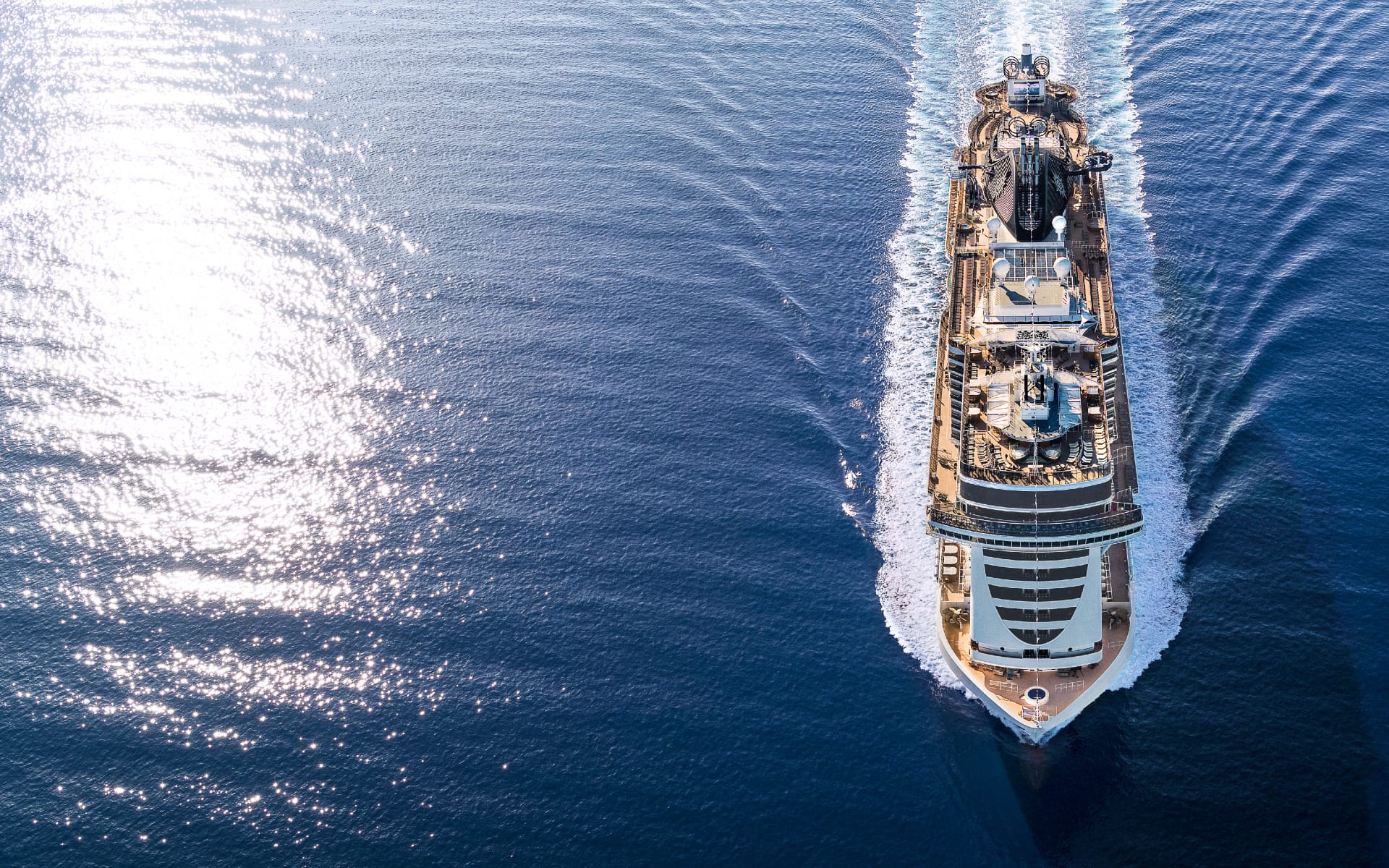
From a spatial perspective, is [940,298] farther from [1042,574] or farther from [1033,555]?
[1042,574]

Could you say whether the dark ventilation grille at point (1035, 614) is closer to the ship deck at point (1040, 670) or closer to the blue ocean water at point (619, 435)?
the ship deck at point (1040, 670)

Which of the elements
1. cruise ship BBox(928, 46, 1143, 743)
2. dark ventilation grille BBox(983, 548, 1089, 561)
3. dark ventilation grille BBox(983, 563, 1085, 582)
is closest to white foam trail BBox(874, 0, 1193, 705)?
cruise ship BBox(928, 46, 1143, 743)

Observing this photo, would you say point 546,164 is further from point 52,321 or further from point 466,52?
point 52,321

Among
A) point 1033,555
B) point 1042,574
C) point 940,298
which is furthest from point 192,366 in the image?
point 1042,574

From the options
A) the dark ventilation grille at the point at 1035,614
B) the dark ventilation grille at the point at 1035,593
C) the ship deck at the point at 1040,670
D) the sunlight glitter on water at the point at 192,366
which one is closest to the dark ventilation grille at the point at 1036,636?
the dark ventilation grille at the point at 1035,614

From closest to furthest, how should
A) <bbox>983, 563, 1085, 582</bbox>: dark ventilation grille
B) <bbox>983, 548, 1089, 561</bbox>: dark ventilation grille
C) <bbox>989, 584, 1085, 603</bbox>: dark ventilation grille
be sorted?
<bbox>989, 584, 1085, 603</bbox>: dark ventilation grille
<bbox>983, 563, 1085, 582</bbox>: dark ventilation grille
<bbox>983, 548, 1089, 561</bbox>: dark ventilation grille

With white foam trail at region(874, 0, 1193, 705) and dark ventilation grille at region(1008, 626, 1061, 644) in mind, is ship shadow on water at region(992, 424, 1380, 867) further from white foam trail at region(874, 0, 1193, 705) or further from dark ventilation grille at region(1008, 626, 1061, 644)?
dark ventilation grille at region(1008, 626, 1061, 644)
